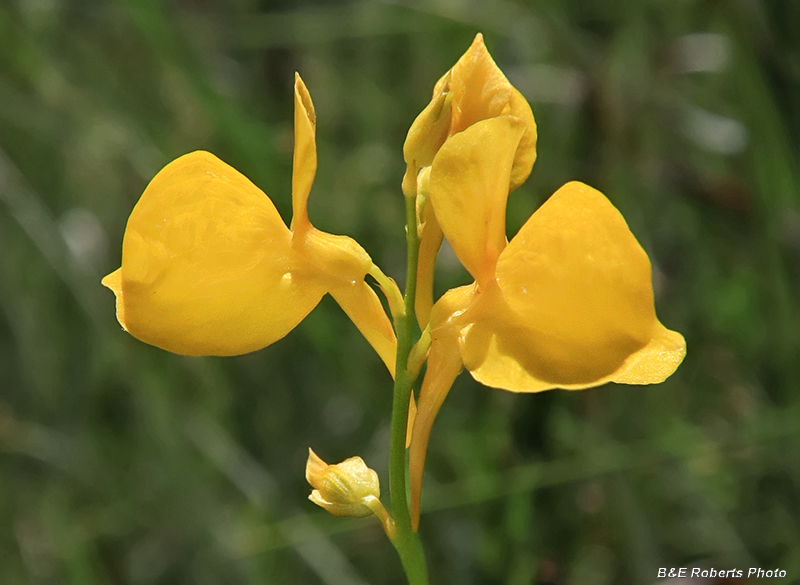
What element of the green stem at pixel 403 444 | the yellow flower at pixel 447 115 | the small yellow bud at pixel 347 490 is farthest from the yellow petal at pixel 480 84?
the small yellow bud at pixel 347 490

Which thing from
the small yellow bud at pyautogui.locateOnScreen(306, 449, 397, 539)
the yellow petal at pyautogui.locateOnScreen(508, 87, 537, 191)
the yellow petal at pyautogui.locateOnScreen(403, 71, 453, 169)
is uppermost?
the yellow petal at pyautogui.locateOnScreen(403, 71, 453, 169)

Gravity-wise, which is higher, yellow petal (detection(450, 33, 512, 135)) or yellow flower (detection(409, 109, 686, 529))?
yellow petal (detection(450, 33, 512, 135))

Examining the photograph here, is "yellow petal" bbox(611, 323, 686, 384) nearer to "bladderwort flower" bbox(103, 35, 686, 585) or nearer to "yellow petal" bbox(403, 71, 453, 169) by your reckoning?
"bladderwort flower" bbox(103, 35, 686, 585)

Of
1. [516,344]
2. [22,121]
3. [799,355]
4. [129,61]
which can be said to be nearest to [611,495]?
[799,355]

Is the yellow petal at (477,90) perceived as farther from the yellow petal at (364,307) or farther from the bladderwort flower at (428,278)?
the yellow petal at (364,307)

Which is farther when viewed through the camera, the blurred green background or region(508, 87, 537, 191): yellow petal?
the blurred green background

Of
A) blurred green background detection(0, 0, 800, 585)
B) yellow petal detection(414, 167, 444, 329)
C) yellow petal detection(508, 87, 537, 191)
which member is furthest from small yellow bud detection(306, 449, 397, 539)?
blurred green background detection(0, 0, 800, 585)

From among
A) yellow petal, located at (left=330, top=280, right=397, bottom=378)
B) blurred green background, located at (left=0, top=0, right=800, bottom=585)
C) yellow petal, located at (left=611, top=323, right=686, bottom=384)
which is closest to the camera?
yellow petal, located at (left=611, top=323, right=686, bottom=384)

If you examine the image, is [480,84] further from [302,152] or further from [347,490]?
[347,490]

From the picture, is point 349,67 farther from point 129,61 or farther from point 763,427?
point 763,427
